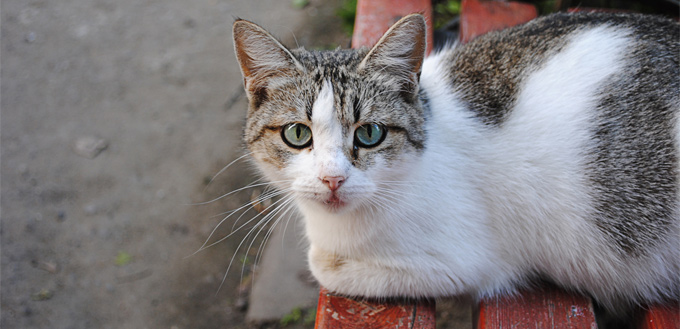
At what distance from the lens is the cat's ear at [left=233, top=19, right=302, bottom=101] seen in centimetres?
172

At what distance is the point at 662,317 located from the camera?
1771mm

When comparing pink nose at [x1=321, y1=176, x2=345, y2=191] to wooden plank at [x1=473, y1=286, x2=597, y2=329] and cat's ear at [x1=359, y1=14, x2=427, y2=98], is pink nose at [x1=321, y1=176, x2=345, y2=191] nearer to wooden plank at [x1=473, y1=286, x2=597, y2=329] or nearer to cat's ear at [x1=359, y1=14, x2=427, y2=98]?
cat's ear at [x1=359, y1=14, x2=427, y2=98]

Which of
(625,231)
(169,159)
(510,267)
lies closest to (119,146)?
(169,159)

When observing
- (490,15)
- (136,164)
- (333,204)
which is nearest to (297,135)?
(333,204)

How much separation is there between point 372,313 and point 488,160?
0.71 m

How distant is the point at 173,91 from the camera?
446cm

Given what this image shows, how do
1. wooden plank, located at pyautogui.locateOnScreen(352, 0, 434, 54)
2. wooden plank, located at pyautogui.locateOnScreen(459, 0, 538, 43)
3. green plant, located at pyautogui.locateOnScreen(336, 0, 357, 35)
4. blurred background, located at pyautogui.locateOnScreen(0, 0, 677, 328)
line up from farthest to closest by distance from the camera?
green plant, located at pyautogui.locateOnScreen(336, 0, 357, 35) < blurred background, located at pyautogui.locateOnScreen(0, 0, 677, 328) < wooden plank, located at pyautogui.locateOnScreen(459, 0, 538, 43) < wooden plank, located at pyautogui.locateOnScreen(352, 0, 434, 54)

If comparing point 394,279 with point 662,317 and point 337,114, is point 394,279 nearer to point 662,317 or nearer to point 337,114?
point 337,114

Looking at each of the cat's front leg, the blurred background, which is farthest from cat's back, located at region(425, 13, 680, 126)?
the blurred background

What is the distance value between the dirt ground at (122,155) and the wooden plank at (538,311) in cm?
144

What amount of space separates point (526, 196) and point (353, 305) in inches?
29.9

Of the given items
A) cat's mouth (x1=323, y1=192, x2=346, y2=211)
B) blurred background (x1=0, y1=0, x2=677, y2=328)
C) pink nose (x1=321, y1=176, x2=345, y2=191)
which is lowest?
blurred background (x1=0, y1=0, x2=677, y2=328)

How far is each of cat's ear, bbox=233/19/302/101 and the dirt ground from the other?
0.56 m

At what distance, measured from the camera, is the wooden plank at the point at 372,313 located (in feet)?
5.64
